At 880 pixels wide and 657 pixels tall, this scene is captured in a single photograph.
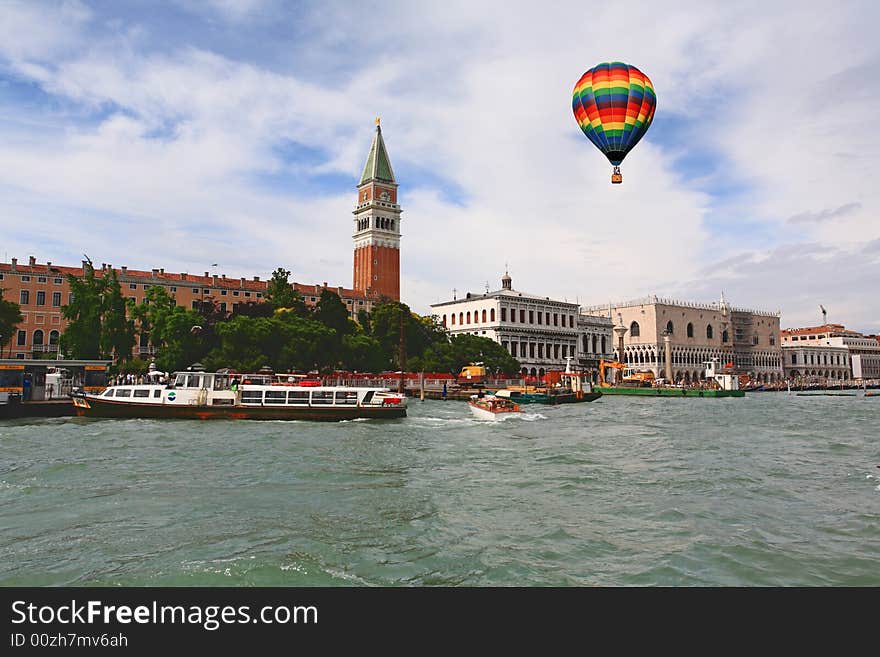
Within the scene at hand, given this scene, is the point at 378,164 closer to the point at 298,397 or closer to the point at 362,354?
the point at 362,354

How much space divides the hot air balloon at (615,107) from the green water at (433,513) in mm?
11409

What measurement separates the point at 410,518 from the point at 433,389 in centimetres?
4717

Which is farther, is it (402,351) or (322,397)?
(402,351)

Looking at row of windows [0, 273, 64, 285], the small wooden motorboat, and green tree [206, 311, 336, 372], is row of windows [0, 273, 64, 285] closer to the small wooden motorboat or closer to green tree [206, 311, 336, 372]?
green tree [206, 311, 336, 372]

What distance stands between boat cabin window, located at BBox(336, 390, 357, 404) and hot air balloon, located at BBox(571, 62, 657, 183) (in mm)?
15412

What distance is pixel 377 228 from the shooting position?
101m

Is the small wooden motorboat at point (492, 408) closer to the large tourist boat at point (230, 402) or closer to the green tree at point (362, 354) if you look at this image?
the large tourist boat at point (230, 402)

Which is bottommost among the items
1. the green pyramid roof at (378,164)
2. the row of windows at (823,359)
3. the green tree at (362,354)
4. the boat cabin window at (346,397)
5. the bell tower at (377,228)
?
the boat cabin window at (346,397)

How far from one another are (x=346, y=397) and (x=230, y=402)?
535 centimetres

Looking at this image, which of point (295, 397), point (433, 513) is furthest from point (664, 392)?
point (433, 513)

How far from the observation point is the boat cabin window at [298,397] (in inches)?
1217

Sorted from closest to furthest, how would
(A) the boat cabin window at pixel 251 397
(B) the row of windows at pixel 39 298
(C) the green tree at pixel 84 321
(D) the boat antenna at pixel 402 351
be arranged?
(A) the boat cabin window at pixel 251 397, (C) the green tree at pixel 84 321, (D) the boat antenna at pixel 402 351, (B) the row of windows at pixel 39 298

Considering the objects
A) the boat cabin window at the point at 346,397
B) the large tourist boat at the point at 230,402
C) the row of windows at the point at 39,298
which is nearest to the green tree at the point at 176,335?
the large tourist boat at the point at 230,402
